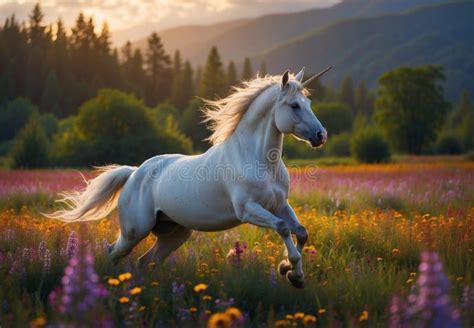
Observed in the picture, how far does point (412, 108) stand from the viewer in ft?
206

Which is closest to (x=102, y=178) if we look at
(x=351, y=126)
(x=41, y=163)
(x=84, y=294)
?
(x=84, y=294)

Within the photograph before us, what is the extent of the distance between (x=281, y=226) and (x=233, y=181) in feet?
2.70

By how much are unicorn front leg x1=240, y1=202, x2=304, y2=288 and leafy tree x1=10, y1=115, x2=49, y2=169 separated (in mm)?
26857

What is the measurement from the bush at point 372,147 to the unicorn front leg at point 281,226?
3356 cm

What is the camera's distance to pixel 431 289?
2422 mm

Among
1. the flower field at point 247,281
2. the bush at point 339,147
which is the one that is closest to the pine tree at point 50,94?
the bush at point 339,147

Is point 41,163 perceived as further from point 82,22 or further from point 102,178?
point 82,22

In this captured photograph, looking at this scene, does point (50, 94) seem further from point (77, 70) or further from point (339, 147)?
point (339, 147)

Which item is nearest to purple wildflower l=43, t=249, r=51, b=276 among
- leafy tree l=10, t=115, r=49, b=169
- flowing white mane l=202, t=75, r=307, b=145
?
flowing white mane l=202, t=75, r=307, b=145

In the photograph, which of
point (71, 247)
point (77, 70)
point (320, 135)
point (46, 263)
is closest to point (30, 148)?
point (71, 247)

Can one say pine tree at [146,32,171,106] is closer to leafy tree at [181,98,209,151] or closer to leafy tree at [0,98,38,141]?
leafy tree at [0,98,38,141]

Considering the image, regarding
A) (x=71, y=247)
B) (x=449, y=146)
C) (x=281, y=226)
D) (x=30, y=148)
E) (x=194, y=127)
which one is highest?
(x=281, y=226)

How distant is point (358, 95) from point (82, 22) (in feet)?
203

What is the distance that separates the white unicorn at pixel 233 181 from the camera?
552cm
